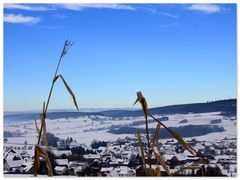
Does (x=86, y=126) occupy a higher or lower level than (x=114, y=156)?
higher

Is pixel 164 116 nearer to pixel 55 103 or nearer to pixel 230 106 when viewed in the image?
pixel 230 106

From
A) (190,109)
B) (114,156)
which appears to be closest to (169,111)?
(190,109)

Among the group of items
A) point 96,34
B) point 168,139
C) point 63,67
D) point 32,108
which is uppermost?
point 96,34

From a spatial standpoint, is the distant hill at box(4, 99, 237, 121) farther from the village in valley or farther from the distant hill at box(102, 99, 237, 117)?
the village in valley

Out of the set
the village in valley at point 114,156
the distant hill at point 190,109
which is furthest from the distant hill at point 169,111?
the village in valley at point 114,156

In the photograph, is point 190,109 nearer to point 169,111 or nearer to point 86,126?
point 169,111

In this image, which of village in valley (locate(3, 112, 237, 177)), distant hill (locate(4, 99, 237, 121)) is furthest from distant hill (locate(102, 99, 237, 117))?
village in valley (locate(3, 112, 237, 177))

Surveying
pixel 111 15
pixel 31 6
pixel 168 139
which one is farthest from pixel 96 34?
pixel 168 139

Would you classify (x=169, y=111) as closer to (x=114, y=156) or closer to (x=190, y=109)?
(x=190, y=109)
